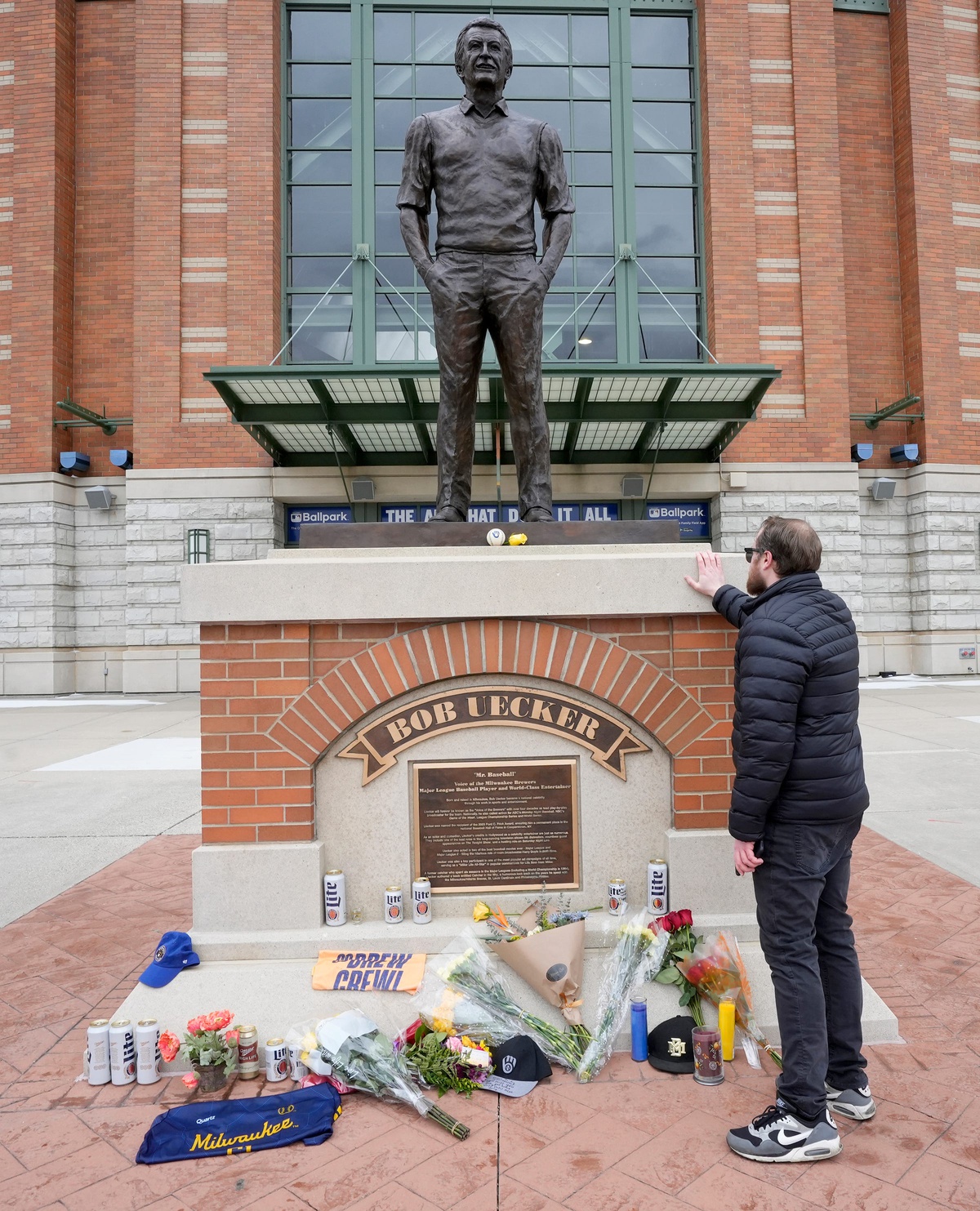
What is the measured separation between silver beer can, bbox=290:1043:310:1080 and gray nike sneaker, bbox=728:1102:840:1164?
1.51 metres

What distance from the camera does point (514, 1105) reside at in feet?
9.50

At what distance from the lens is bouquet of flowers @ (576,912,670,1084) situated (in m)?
3.13

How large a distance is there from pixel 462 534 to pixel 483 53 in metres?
2.44

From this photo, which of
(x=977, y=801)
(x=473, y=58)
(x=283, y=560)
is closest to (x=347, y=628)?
(x=283, y=560)

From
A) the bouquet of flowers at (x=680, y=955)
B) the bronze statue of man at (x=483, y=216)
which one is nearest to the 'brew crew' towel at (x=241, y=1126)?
the bouquet of flowers at (x=680, y=955)

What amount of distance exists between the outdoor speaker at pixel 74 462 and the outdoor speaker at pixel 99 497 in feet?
1.57

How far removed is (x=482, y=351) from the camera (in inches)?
175

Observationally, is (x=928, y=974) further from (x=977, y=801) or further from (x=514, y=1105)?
(x=977, y=801)

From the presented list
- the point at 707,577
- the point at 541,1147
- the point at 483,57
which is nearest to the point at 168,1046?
the point at 541,1147

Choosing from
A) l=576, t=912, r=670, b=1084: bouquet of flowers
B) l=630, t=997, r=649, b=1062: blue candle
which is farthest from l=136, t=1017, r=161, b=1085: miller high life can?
l=630, t=997, r=649, b=1062: blue candle

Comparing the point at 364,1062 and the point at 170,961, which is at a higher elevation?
the point at 170,961

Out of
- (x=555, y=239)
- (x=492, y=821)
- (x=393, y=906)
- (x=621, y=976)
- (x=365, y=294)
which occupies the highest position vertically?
(x=365, y=294)

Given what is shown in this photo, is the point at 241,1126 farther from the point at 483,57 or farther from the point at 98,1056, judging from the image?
the point at 483,57

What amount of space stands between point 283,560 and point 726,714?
2191mm
